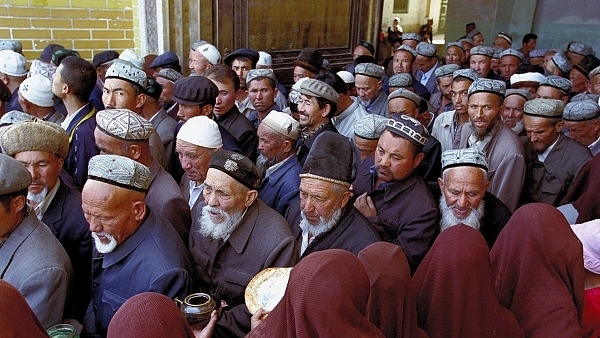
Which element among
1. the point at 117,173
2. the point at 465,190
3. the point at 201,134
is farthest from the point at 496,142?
the point at 117,173

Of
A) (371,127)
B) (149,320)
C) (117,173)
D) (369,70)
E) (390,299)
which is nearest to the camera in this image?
(149,320)

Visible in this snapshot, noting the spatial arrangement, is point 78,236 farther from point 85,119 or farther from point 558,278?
point 558,278

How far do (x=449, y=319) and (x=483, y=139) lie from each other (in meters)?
3.11

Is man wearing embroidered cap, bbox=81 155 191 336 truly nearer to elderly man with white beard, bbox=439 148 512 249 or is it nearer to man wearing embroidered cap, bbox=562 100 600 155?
elderly man with white beard, bbox=439 148 512 249

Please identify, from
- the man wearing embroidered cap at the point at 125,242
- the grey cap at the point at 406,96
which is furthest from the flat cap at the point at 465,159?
the man wearing embroidered cap at the point at 125,242

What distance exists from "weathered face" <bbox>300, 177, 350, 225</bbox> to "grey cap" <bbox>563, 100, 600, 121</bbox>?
3.20 m

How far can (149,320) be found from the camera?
1.81 metres

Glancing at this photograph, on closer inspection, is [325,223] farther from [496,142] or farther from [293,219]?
[496,142]

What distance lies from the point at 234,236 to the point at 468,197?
1691 millimetres

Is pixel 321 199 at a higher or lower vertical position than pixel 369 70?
lower

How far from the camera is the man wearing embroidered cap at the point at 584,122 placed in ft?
17.4

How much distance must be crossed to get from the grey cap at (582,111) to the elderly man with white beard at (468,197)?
2093mm

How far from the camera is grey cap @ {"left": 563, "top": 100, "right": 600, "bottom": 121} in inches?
208

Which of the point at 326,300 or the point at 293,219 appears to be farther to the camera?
the point at 293,219
